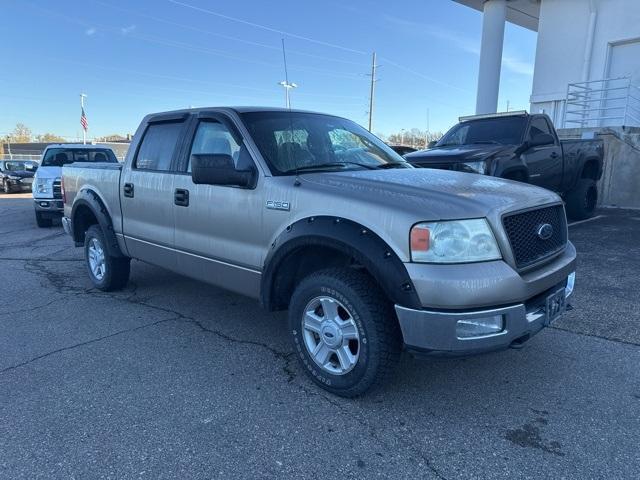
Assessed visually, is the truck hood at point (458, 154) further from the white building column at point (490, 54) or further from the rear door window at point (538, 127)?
the white building column at point (490, 54)

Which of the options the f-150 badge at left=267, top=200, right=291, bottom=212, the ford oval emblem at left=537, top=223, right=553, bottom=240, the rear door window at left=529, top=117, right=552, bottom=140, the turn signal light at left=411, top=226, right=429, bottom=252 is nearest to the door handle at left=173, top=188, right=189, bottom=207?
the f-150 badge at left=267, top=200, right=291, bottom=212

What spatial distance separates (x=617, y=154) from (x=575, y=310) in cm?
842

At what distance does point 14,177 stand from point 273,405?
2154 cm

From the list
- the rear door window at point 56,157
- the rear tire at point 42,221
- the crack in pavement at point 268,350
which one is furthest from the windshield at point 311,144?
the rear door window at point 56,157

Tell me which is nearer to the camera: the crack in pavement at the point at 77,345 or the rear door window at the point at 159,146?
the crack in pavement at the point at 77,345

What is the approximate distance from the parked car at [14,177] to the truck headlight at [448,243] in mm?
21162

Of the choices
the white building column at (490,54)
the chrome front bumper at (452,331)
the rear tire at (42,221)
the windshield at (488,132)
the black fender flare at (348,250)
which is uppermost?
the white building column at (490,54)

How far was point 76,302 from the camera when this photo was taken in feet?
17.2

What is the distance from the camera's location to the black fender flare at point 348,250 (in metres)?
2.70

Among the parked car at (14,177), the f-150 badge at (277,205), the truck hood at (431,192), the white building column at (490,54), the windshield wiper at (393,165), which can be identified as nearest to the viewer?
the truck hood at (431,192)

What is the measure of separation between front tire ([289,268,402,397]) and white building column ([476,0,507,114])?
1692cm

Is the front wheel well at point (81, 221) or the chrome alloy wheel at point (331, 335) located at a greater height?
the front wheel well at point (81, 221)

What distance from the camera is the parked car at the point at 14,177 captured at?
66.2 feet

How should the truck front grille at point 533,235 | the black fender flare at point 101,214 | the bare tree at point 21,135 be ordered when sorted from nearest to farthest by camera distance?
the truck front grille at point 533,235 < the black fender flare at point 101,214 < the bare tree at point 21,135
